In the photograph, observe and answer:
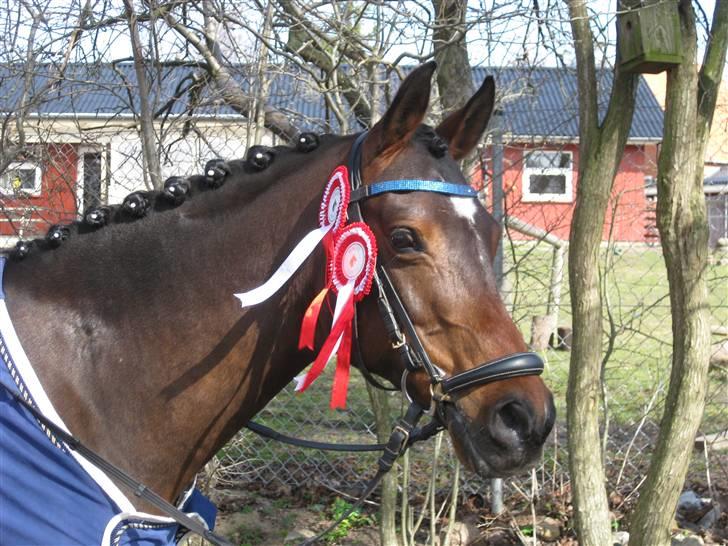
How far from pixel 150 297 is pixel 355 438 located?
3.66 metres

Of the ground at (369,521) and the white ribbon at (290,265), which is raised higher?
the white ribbon at (290,265)

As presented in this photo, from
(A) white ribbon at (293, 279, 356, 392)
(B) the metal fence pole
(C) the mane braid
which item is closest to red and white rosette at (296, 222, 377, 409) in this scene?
(A) white ribbon at (293, 279, 356, 392)

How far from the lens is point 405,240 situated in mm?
2148

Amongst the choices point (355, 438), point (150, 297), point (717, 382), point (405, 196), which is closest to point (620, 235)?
point (717, 382)

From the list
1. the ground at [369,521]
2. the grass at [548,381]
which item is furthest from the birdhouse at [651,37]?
the ground at [369,521]

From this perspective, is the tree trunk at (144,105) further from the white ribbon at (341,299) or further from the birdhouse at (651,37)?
the birdhouse at (651,37)

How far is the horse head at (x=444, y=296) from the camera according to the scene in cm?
200

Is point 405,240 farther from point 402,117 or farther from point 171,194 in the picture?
point 171,194

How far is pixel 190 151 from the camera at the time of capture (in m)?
4.39

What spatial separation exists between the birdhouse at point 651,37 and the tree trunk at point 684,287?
12cm

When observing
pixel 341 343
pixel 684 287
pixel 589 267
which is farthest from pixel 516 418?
pixel 684 287

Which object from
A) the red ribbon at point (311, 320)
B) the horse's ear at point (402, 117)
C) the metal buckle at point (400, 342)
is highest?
the horse's ear at point (402, 117)

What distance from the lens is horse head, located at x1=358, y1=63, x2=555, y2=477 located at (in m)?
2.00

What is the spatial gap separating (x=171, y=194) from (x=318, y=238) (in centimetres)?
50
